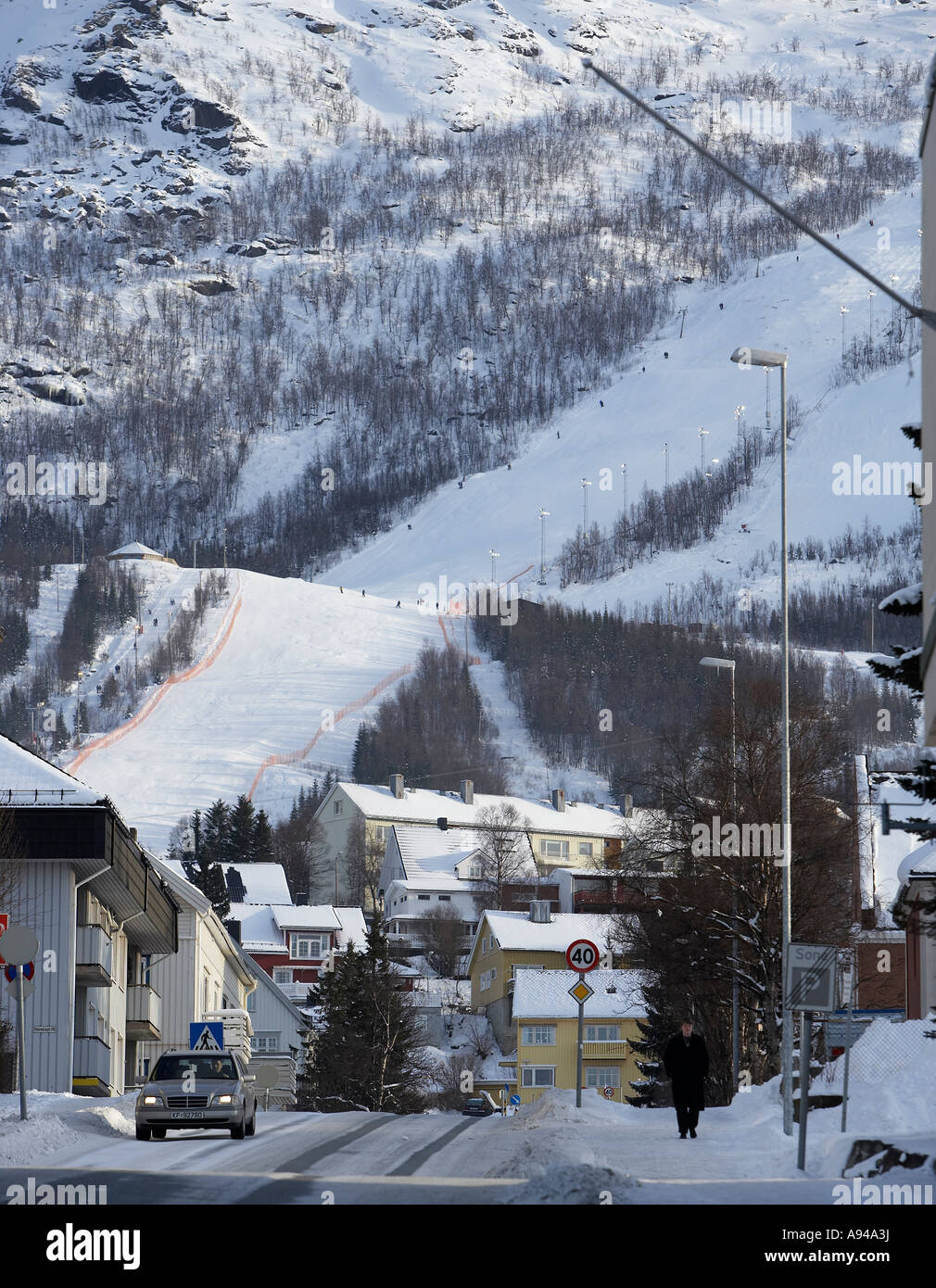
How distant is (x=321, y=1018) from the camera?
7438 centimetres

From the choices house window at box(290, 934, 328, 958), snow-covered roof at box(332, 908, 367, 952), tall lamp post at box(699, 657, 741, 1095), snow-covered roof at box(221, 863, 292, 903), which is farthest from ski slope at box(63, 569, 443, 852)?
tall lamp post at box(699, 657, 741, 1095)

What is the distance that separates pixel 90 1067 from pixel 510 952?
56.9m

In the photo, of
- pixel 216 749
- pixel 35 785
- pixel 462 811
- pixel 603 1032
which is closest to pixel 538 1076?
pixel 603 1032

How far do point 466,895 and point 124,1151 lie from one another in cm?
12960

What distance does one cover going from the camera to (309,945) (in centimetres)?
12838

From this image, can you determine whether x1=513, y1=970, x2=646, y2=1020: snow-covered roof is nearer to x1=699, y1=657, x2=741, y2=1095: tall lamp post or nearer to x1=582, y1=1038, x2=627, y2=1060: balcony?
x1=582, y1=1038, x2=627, y2=1060: balcony

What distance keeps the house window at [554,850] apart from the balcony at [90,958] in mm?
124985

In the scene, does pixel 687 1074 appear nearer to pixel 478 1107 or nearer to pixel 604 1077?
pixel 478 1107

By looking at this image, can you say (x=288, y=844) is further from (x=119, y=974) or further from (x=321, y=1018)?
(x=119, y=974)

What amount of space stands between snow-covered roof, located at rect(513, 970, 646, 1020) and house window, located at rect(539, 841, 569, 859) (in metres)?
76.3

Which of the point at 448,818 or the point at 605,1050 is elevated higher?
the point at 448,818

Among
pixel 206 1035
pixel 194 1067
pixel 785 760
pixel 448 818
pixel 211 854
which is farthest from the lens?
pixel 448 818

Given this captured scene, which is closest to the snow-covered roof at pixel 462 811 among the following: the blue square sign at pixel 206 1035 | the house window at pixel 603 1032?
the house window at pixel 603 1032

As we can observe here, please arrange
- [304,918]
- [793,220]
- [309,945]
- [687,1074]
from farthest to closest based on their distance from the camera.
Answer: [304,918], [309,945], [687,1074], [793,220]
